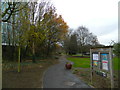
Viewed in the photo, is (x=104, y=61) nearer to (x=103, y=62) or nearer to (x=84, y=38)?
(x=103, y=62)

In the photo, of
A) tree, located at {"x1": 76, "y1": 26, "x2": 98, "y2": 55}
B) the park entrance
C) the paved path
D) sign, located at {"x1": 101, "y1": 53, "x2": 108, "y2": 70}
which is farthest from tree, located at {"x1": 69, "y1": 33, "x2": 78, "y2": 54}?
sign, located at {"x1": 101, "y1": 53, "x2": 108, "y2": 70}

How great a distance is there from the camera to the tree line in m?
8.07

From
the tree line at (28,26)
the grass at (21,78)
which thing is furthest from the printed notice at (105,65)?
the tree line at (28,26)

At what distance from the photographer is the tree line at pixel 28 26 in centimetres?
807

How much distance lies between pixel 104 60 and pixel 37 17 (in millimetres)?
13693

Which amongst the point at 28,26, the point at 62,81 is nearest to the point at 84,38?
the point at 28,26

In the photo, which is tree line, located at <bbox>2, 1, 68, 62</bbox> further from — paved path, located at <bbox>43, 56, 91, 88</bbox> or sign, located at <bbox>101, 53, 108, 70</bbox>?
sign, located at <bbox>101, 53, 108, 70</bbox>

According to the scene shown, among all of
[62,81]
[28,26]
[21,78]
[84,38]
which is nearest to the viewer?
[62,81]

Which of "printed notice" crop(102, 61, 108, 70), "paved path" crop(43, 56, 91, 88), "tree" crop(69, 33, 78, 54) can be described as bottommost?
"paved path" crop(43, 56, 91, 88)

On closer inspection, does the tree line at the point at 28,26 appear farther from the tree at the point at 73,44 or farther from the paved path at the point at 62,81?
the tree at the point at 73,44

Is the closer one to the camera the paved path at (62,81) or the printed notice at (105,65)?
the printed notice at (105,65)

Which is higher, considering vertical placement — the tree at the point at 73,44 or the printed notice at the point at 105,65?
the tree at the point at 73,44

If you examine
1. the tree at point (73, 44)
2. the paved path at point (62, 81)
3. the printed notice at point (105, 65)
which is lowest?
the paved path at point (62, 81)

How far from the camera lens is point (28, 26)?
379 inches
